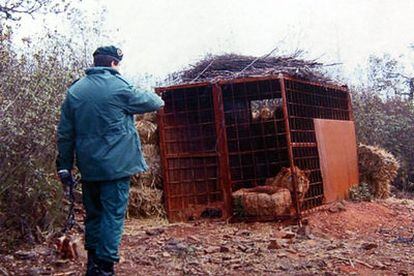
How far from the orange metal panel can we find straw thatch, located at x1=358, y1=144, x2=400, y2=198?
7.6 inches

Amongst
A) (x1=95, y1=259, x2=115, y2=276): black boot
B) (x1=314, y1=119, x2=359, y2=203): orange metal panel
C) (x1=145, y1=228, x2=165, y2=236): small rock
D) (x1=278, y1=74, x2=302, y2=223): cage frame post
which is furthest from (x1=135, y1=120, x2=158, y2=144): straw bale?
(x1=95, y1=259, x2=115, y2=276): black boot

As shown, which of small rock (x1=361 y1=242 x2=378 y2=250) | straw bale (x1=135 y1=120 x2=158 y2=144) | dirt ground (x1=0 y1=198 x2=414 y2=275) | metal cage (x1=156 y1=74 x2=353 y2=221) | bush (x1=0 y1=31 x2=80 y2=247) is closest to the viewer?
dirt ground (x1=0 y1=198 x2=414 y2=275)

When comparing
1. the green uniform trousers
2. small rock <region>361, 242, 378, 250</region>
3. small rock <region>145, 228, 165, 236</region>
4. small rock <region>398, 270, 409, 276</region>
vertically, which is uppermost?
the green uniform trousers

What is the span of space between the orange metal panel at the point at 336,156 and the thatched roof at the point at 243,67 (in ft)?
2.79

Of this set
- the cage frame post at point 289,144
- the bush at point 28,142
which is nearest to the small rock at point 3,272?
the bush at point 28,142

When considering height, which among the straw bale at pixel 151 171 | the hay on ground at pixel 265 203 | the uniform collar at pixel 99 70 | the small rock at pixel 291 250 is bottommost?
the small rock at pixel 291 250

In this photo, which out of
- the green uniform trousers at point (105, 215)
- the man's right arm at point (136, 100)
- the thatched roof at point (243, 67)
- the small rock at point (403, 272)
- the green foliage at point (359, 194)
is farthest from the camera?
Result: the green foliage at point (359, 194)

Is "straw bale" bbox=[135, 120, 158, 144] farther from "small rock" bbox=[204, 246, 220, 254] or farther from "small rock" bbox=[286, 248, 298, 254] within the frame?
"small rock" bbox=[286, 248, 298, 254]

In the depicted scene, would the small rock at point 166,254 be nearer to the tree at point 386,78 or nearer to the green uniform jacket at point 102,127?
the green uniform jacket at point 102,127

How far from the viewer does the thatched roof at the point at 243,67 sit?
8344 millimetres

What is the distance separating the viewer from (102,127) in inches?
161

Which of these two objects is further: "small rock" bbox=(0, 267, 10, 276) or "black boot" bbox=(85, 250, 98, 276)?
"small rock" bbox=(0, 267, 10, 276)

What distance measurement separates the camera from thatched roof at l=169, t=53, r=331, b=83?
8344 millimetres

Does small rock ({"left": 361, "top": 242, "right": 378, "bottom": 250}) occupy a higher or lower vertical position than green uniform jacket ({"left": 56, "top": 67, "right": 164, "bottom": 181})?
lower
